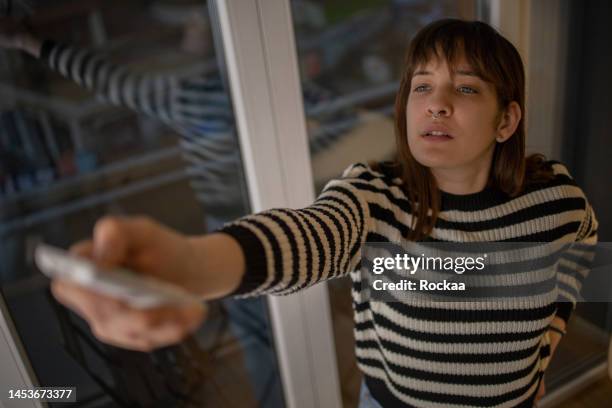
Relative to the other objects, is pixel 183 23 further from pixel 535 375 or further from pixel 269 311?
pixel 535 375

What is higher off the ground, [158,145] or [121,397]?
[158,145]

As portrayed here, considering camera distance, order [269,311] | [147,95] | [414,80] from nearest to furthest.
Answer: [414,80] → [147,95] → [269,311]

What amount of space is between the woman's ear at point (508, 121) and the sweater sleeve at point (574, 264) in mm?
249

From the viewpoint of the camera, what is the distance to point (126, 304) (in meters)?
0.41

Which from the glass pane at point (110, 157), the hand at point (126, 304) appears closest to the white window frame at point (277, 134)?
the glass pane at point (110, 157)

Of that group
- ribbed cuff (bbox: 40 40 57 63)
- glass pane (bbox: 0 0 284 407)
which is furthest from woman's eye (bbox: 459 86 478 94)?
ribbed cuff (bbox: 40 40 57 63)

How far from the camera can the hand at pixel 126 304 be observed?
41cm

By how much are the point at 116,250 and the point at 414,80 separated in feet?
2.01

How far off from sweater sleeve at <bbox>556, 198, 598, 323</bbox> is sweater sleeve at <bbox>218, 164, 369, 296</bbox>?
1.54 ft

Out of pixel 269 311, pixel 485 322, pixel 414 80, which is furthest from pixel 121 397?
pixel 414 80

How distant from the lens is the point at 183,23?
1.16 metres

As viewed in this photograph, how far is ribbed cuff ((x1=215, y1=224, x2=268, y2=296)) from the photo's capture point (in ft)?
1.92

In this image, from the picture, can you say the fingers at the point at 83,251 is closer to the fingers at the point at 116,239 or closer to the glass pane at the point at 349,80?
the fingers at the point at 116,239

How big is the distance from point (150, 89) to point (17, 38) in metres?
0.27
